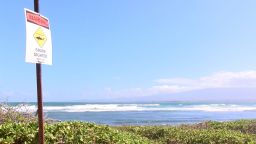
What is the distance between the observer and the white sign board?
547 cm

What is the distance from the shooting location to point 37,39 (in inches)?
222

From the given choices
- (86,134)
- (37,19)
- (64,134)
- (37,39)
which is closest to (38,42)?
(37,39)

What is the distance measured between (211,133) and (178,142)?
116 cm

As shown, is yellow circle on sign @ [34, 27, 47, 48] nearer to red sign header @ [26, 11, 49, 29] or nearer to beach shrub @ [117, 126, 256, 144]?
red sign header @ [26, 11, 49, 29]

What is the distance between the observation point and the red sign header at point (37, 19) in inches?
216

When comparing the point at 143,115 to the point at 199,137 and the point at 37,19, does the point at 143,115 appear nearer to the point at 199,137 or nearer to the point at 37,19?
the point at 199,137

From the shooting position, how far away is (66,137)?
33.5ft

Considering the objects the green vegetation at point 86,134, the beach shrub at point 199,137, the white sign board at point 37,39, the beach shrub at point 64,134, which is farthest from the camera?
the beach shrub at point 199,137

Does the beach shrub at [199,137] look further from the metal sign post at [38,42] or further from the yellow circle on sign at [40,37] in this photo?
the yellow circle on sign at [40,37]

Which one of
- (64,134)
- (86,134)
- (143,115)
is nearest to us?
(64,134)

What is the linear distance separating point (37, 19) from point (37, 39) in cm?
23

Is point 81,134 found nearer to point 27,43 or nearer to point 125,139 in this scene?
point 125,139

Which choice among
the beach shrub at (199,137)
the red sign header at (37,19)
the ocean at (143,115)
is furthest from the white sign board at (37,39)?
the ocean at (143,115)

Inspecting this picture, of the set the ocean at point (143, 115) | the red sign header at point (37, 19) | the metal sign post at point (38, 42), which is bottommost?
the ocean at point (143, 115)
